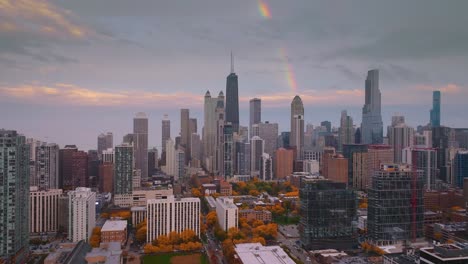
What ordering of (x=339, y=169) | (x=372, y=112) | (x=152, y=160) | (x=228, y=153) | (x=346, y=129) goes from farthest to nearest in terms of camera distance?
1. (x=372, y=112)
2. (x=346, y=129)
3. (x=228, y=153)
4. (x=152, y=160)
5. (x=339, y=169)

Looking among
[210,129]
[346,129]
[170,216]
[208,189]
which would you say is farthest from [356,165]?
[210,129]

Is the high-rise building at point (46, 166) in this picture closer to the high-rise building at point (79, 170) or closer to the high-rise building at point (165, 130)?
the high-rise building at point (79, 170)

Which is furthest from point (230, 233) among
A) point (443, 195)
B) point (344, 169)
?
point (344, 169)

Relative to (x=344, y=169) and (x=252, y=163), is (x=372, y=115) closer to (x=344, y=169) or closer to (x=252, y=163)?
(x=252, y=163)

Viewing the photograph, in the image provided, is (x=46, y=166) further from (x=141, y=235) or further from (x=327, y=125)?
(x=327, y=125)

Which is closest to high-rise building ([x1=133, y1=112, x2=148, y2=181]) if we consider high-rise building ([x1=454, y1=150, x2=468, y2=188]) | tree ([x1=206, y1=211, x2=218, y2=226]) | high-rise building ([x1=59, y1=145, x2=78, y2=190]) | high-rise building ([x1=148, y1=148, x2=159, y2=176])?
high-rise building ([x1=148, y1=148, x2=159, y2=176])

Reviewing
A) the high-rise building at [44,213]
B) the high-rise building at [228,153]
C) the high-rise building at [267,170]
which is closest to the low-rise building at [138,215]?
the high-rise building at [44,213]
